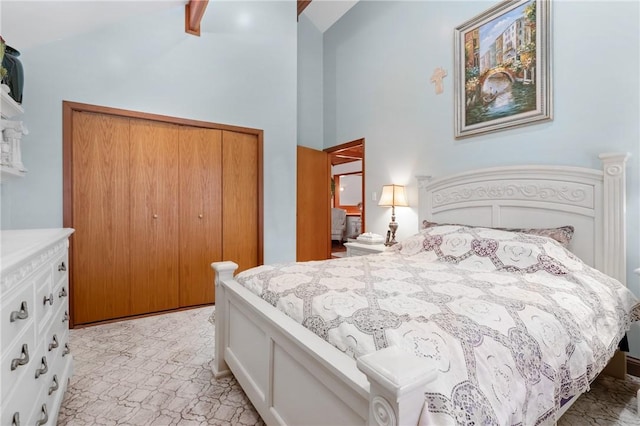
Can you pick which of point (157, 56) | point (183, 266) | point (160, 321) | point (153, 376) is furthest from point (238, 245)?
point (157, 56)

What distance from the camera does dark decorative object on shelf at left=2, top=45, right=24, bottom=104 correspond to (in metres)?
1.96

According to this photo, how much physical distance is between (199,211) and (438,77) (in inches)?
106

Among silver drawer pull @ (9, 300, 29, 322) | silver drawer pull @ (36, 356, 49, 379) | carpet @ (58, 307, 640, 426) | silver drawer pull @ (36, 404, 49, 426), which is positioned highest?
silver drawer pull @ (9, 300, 29, 322)

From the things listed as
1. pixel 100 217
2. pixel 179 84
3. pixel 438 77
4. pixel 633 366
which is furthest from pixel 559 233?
pixel 100 217

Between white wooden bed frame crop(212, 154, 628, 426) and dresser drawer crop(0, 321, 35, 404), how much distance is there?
2.54ft

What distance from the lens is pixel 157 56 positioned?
296 cm

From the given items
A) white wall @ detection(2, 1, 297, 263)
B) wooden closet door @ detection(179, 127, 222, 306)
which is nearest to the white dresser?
white wall @ detection(2, 1, 297, 263)

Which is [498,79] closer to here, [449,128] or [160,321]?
[449,128]

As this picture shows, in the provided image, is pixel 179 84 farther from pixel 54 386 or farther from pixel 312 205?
pixel 54 386

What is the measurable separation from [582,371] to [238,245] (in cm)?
→ 295

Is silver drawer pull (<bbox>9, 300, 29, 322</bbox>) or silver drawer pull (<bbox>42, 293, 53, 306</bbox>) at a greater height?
silver drawer pull (<bbox>9, 300, 29, 322</bbox>)

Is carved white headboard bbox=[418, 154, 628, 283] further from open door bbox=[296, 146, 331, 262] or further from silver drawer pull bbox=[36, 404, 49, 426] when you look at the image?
silver drawer pull bbox=[36, 404, 49, 426]

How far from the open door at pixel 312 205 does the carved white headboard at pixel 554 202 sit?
188 centimetres

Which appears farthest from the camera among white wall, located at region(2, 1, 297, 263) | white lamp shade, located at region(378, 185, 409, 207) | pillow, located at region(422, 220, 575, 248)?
white lamp shade, located at region(378, 185, 409, 207)
